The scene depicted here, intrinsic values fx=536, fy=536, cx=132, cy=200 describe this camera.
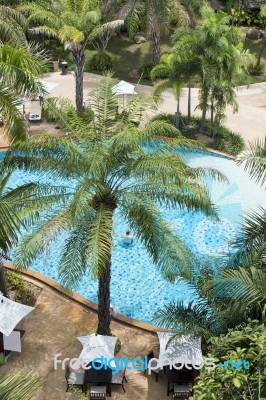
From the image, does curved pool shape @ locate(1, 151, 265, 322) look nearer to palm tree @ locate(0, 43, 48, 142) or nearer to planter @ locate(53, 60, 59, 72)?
palm tree @ locate(0, 43, 48, 142)

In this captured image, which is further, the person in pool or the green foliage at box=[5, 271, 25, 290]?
the person in pool

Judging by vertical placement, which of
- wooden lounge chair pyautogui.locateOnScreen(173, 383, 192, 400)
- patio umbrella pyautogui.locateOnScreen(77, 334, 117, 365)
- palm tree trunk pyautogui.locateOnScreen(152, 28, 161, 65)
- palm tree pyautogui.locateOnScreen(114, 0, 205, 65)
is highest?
palm tree pyautogui.locateOnScreen(114, 0, 205, 65)

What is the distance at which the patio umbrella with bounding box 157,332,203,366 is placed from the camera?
12.8m

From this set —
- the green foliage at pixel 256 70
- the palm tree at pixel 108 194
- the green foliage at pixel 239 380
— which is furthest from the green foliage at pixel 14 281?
the green foliage at pixel 256 70

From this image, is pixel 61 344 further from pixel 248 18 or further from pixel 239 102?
pixel 248 18

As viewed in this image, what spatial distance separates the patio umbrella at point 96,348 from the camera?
1329 cm

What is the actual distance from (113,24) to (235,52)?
19.5ft

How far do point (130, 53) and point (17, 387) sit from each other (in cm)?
3116

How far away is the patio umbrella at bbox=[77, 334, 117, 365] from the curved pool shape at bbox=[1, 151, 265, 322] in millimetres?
2430

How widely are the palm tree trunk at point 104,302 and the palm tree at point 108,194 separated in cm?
16

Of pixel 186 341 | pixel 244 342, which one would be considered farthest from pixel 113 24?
pixel 244 342

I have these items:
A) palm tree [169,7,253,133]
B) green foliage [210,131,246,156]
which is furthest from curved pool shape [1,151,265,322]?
palm tree [169,7,253,133]

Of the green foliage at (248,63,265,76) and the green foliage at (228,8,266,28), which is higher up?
the green foliage at (228,8,266,28)

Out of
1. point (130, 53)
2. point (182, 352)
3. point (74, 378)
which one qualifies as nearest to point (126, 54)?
point (130, 53)
